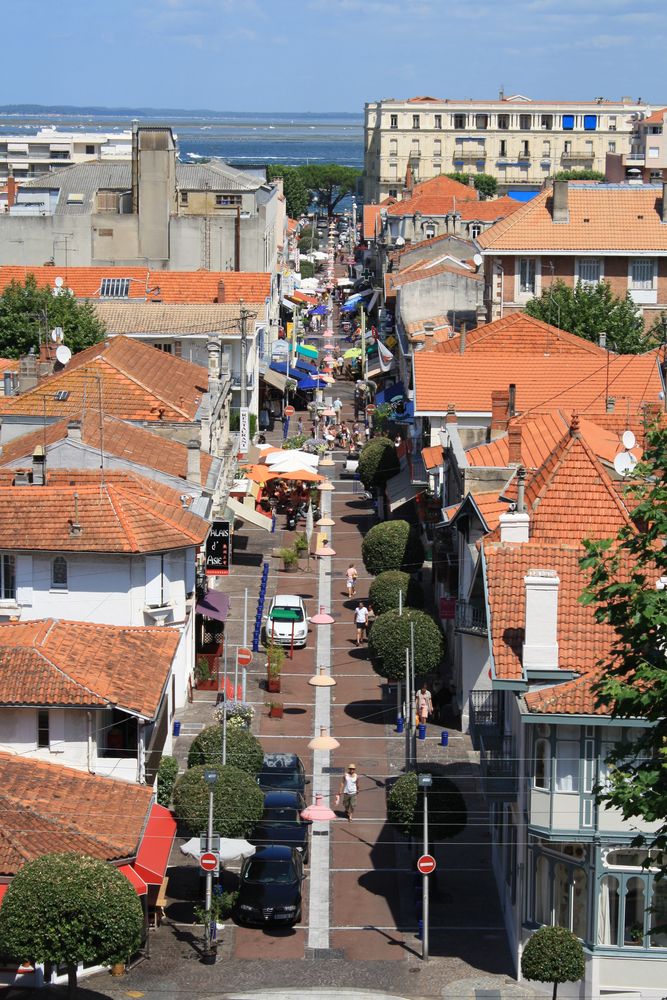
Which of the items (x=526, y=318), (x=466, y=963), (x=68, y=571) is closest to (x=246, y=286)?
(x=526, y=318)

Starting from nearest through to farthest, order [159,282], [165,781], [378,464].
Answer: [165,781] < [378,464] < [159,282]

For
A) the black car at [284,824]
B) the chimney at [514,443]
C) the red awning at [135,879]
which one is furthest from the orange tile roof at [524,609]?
the chimney at [514,443]

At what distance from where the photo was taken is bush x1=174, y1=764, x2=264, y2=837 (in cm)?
3822

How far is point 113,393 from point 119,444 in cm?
764

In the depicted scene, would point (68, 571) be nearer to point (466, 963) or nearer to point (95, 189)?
point (466, 963)

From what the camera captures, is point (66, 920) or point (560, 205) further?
point (560, 205)

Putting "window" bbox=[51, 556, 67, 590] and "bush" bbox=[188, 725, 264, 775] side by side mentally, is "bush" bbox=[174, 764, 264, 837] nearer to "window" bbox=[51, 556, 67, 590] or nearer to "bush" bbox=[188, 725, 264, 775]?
"bush" bbox=[188, 725, 264, 775]

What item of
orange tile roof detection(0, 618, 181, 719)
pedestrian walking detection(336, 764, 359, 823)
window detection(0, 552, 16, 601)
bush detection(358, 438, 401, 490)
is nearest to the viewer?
orange tile roof detection(0, 618, 181, 719)

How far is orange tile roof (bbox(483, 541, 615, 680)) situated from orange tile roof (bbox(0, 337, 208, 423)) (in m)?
26.4

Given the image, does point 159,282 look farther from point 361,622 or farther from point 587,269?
point 361,622

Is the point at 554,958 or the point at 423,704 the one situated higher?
the point at 554,958

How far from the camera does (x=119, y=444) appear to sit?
57188 mm

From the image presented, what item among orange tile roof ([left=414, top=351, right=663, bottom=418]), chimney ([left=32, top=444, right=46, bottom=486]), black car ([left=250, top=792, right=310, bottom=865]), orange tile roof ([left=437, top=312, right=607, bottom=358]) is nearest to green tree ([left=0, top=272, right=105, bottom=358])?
orange tile roof ([left=437, top=312, right=607, bottom=358])

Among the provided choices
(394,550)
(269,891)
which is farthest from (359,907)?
(394,550)
